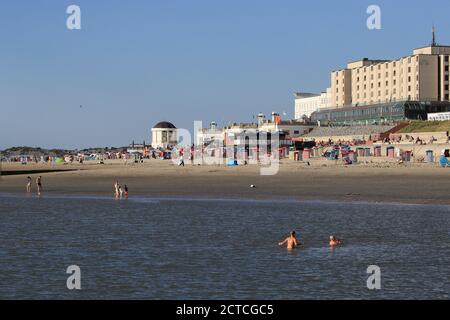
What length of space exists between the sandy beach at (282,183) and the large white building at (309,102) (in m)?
80.8

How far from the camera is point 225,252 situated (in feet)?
72.6

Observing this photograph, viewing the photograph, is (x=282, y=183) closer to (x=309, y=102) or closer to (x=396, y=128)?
(x=396, y=128)

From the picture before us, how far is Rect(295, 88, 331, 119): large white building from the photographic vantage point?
143750 millimetres

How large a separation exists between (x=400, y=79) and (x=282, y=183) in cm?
6598

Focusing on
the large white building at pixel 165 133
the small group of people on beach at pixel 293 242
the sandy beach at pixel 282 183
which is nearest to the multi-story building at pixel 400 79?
the sandy beach at pixel 282 183

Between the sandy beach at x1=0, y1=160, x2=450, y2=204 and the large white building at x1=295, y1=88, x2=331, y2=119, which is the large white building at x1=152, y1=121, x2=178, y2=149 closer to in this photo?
the large white building at x1=295, y1=88, x2=331, y2=119

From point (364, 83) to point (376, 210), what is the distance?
89.5m

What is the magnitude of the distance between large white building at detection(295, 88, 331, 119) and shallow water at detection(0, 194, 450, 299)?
10916cm

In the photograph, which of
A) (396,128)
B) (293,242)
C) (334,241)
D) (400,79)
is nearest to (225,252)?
(293,242)

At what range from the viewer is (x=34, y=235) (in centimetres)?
2638

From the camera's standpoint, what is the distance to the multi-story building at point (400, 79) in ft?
345

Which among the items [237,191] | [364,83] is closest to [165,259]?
[237,191]

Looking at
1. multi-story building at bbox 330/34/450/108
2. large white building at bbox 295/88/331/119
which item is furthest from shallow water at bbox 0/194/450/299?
large white building at bbox 295/88/331/119
